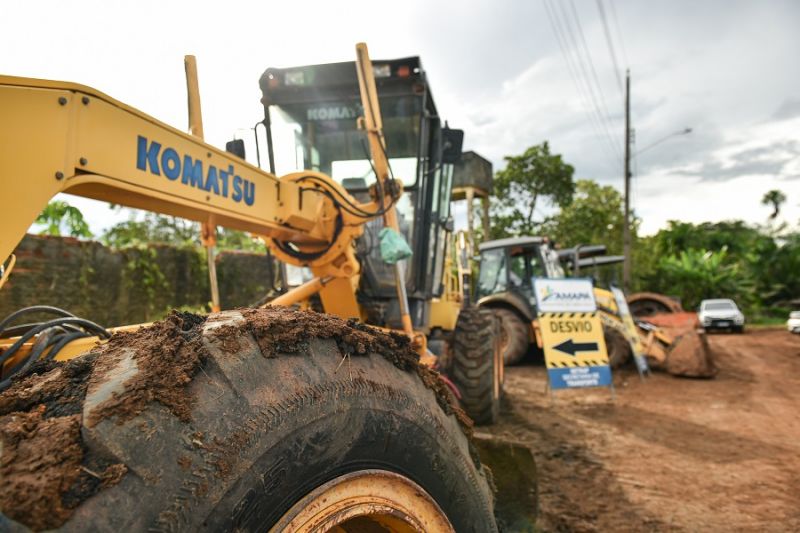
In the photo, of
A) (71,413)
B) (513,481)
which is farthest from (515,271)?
(71,413)

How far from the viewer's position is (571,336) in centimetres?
707

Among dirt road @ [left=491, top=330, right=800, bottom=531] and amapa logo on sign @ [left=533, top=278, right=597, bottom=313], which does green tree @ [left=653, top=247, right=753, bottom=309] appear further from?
amapa logo on sign @ [left=533, top=278, right=597, bottom=313]

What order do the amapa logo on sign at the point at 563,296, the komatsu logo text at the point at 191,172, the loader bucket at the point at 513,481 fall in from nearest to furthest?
the komatsu logo text at the point at 191,172
the loader bucket at the point at 513,481
the amapa logo on sign at the point at 563,296

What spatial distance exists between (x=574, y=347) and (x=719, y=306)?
16621mm

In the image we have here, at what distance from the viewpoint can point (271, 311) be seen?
4.93 ft

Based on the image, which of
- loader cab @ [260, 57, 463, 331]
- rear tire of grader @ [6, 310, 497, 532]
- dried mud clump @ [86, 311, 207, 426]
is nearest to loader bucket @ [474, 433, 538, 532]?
loader cab @ [260, 57, 463, 331]

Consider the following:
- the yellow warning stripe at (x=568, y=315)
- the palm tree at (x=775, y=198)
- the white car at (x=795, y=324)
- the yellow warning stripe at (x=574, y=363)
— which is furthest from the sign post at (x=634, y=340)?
the palm tree at (x=775, y=198)

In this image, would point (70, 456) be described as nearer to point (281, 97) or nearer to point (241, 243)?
point (281, 97)

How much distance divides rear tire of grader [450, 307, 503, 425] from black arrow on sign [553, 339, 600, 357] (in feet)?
4.96

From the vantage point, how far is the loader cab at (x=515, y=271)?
465 inches

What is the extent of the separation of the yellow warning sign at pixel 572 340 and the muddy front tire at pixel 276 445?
18.4ft

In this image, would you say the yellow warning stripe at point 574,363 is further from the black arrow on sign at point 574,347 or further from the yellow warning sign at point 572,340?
the black arrow on sign at point 574,347

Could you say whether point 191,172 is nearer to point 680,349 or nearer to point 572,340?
point 572,340

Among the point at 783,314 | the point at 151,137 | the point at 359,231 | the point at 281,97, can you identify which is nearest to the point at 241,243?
the point at 281,97
